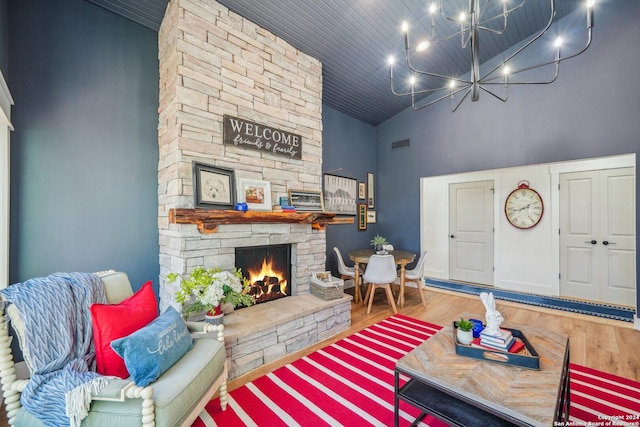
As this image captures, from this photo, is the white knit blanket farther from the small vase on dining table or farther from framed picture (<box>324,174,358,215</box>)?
framed picture (<box>324,174,358,215</box>)

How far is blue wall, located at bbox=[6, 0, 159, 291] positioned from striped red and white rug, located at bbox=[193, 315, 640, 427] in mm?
1615

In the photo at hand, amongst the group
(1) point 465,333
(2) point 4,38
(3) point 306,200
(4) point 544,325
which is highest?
(2) point 4,38

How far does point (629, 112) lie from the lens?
3113 mm

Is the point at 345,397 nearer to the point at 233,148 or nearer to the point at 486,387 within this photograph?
the point at 486,387

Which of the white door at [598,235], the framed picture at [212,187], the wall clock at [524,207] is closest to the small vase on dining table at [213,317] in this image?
the framed picture at [212,187]

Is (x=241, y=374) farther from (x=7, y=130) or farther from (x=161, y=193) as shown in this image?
(x=7, y=130)

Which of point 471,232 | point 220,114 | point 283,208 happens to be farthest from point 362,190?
point 220,114

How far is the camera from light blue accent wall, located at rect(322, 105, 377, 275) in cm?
448

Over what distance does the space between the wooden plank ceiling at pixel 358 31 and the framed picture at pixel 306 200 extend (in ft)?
5.64

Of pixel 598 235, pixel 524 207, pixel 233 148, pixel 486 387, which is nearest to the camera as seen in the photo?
pixel 486 387

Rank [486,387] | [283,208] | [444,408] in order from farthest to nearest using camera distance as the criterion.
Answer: [283,208] < [444,408] < [486,387]

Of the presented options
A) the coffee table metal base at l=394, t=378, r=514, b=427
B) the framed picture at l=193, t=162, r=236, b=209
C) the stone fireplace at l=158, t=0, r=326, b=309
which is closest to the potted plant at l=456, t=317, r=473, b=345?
the coffee table metal base at l=394, t=378, r=514, b=427

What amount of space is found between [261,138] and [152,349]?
2.11 metres

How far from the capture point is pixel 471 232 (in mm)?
5152
